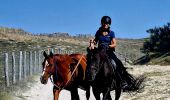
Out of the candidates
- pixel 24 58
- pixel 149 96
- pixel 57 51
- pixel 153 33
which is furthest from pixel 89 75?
pixel 153 33

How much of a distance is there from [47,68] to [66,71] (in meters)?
0.84

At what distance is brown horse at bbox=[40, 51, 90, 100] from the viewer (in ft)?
48.8

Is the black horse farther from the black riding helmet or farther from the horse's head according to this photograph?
the horse's head

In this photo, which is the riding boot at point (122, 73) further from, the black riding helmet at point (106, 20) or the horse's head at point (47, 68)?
the horse's head at point (47, 68)

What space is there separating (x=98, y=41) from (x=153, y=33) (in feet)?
255

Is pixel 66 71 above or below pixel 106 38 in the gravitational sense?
below

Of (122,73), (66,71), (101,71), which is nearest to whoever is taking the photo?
(101,71)

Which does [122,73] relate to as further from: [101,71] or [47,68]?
[47,68]

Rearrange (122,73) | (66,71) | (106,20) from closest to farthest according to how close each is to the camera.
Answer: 1. (106,20)
2. (66,71)
3. (122,73)

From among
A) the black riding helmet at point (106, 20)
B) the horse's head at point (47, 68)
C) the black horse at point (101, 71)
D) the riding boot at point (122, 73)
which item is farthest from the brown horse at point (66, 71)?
the black riding helmet at point (106, 20)

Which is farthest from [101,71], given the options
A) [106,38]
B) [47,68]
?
[47,68]

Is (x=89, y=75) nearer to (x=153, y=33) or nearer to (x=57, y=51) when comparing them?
(x=57, y=51)

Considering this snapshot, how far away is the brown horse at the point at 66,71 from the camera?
14.9 m

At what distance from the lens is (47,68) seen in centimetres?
1467
